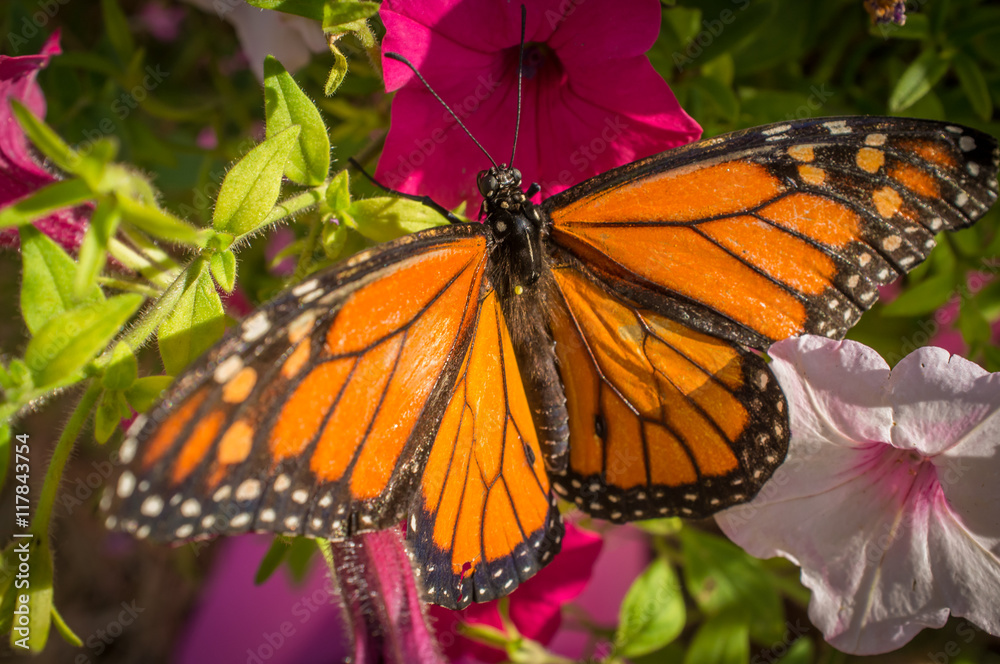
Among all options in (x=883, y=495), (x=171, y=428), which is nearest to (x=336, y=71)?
(x=171, y=428)

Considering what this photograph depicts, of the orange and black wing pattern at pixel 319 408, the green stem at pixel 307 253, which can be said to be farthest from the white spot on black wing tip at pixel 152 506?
the green stem at pixel 307 253

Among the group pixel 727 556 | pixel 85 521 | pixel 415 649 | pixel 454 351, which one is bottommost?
pixel 415 649

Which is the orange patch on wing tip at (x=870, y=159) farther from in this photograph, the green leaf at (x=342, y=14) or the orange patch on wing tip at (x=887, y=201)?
the green leaf at (x=342, y=14)

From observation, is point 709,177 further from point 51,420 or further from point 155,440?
point 51,420

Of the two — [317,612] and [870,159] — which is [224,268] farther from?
[317,612]

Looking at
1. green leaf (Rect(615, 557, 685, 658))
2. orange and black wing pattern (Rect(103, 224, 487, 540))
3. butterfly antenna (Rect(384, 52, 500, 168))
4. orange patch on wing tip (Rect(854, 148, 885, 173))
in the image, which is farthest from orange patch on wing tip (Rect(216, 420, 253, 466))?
green leaf (Rect(615, 557, 685, 658))

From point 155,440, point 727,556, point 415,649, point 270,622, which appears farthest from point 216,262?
point 270,622

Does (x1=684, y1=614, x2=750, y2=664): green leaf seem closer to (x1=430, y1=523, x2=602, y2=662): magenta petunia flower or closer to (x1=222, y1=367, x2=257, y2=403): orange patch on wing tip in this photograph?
(x1=430, y1=523, x2=602, y2=662): magenta petunia flower
